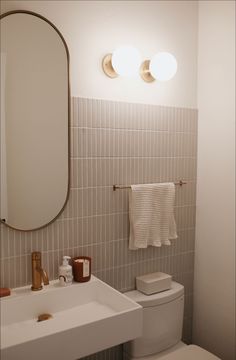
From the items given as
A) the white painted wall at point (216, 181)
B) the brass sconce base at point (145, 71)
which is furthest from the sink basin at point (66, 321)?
the brass sconce base at point (145, 71)

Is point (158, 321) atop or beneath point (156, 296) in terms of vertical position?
beneath

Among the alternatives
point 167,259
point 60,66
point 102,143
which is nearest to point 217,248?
point 167,259

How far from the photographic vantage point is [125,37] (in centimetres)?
178

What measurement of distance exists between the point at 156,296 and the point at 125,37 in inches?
54.1

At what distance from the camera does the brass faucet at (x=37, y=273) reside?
1526 mm

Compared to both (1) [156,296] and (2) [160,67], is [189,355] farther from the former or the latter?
(2) [160,67]

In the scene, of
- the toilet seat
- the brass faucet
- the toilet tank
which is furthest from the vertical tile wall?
the toilet seat

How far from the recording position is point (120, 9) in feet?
5.76

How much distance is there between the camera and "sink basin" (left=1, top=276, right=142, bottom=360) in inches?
45.8

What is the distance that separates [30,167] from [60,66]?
1.61 ft

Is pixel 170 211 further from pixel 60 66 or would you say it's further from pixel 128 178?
pixel 60 66

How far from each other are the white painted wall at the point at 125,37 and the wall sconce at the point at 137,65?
0.04 metres

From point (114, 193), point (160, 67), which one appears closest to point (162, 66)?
point (160, 67)

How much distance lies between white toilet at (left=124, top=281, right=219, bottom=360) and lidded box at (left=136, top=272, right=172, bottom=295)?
23mm
